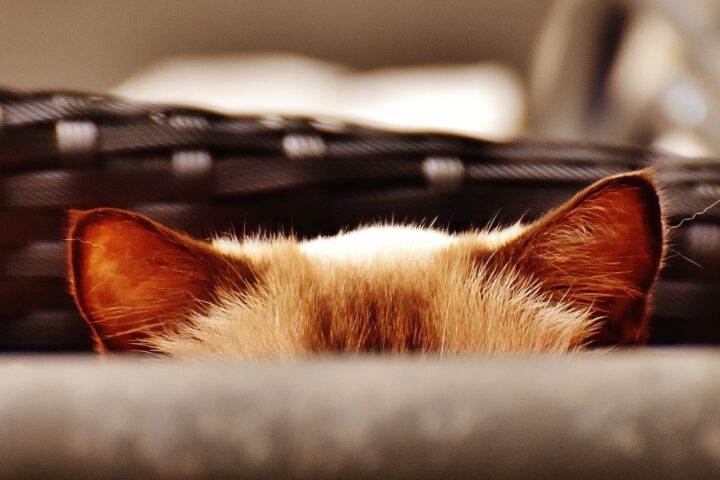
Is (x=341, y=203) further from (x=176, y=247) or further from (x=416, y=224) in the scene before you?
(x=176, y=247)

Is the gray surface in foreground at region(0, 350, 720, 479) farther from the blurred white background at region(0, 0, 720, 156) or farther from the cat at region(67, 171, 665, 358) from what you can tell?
the blurred white background at region(0, 0, 720, 156)

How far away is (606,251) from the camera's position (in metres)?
0.55

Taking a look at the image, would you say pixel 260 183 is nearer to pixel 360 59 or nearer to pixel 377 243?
pixel 377 243

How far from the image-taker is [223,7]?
182 centimetres

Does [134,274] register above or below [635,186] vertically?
below

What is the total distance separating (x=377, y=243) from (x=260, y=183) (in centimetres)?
19

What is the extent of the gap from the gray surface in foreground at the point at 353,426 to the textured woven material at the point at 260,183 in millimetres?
565

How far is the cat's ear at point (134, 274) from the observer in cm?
52

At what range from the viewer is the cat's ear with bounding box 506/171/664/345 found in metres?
0.52

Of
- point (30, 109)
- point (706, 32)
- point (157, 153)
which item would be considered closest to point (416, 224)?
point (157, 153)

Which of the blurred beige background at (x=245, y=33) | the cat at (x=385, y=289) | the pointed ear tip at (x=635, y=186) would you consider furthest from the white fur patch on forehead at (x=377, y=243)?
the blurred beige background at (x=245, y=33)

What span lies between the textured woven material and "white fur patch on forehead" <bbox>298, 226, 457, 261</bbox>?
2.6 inches

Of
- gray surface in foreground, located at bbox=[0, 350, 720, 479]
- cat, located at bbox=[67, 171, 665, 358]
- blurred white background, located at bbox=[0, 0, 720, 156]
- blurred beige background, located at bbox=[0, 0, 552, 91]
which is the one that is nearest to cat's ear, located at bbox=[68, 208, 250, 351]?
cat, located at bbox=[67, 171, 665, 358]

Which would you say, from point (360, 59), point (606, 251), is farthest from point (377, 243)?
point (360, 59)
